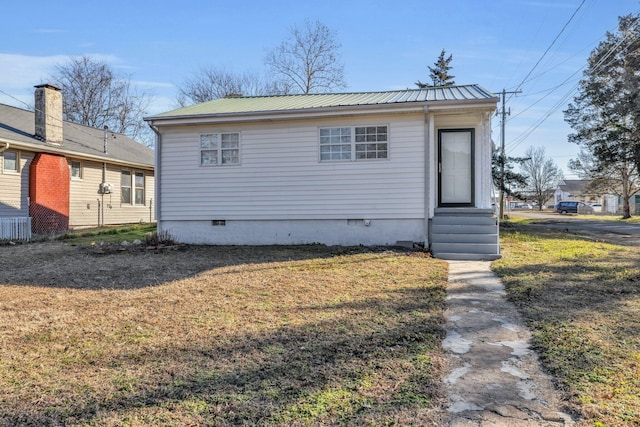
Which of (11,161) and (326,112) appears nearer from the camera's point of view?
(326,112)

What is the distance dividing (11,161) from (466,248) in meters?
15.0

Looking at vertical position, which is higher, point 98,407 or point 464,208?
point 464,208

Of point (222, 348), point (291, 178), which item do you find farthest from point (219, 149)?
point (222, 348)

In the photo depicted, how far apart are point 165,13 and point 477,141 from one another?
10146 mm

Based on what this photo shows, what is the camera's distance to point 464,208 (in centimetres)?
936

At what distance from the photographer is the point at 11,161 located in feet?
45.5

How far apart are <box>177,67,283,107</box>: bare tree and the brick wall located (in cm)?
1744

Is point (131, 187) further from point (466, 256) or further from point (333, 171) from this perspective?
point (466, 256)

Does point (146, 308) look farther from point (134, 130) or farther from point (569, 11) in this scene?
point (134, 130)

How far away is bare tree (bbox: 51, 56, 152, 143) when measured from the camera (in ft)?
94.9

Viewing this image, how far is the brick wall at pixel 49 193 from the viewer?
14289 mm

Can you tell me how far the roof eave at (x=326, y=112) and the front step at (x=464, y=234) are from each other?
7.60ft

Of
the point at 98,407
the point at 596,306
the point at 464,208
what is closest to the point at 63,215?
Result: the point at 464,208

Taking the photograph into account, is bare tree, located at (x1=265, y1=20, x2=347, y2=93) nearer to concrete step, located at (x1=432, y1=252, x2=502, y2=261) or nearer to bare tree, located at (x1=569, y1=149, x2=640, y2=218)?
bare tree, located at (x1=569, y1=149, x2=640, y2=218)
